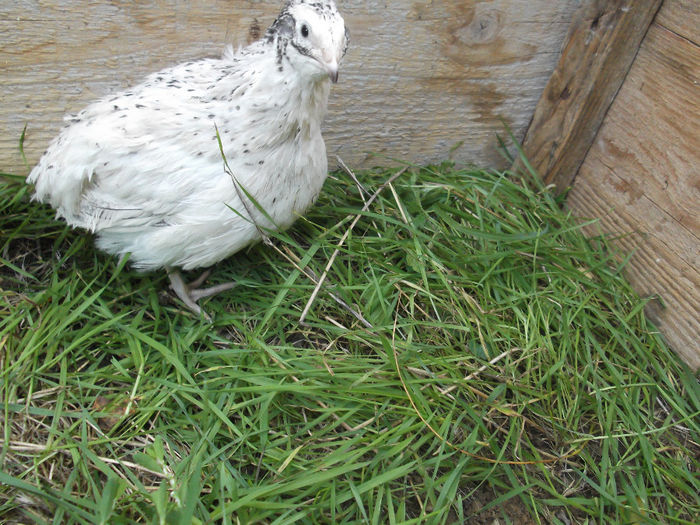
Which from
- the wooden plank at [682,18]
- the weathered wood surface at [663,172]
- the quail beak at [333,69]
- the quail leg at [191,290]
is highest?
the wooden plank at [682,18]

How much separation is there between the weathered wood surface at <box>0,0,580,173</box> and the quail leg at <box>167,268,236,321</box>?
704 mm

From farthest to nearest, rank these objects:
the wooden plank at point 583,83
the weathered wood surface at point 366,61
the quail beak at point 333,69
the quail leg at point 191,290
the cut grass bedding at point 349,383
Result: the wooden plank at point 583,83
the quail leg at point 191,290
the weathered wood surface at point 366,61
the cut grass bedding at point 349,383
the quail beak at point 333,69

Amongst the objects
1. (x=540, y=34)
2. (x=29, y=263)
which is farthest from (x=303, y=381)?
(x=540, y=34)

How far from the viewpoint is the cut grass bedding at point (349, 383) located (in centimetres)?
168

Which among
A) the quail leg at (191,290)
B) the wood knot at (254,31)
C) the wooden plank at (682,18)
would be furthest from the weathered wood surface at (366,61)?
the quail leg at (191,290)

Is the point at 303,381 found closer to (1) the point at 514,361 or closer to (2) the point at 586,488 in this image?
(1) the point at 514,361

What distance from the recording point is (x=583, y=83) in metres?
2.49

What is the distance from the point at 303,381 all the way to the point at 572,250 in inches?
50.7

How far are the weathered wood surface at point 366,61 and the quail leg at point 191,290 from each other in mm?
704

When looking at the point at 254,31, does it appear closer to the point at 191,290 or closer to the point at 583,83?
the point at 191,290

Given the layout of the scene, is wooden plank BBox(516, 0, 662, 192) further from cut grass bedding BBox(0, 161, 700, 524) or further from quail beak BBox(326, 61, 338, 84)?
quail beak BBox(326, 61, 338, 84)

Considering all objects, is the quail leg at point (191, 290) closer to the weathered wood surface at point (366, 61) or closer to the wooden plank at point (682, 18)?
the weathered wood surface at point (366, 61)

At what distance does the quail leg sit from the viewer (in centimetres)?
215

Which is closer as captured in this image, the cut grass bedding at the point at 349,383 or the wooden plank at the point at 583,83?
the cut grass bedding at the point at 349,383
